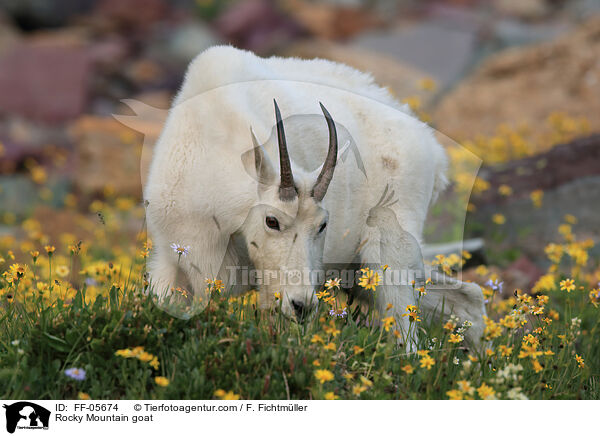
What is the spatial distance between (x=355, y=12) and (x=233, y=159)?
18.8 m

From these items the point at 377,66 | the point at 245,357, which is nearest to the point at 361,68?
the point at 377,66

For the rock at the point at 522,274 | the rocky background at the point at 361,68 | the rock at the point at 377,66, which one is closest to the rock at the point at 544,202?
the rocky background at the point at 361,68

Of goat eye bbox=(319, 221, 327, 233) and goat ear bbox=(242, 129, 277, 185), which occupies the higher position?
goat ear bbox=(242, 129, 277, 185)

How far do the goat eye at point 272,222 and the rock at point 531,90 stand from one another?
7865 mm

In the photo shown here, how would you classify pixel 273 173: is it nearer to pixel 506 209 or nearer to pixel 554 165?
pixel 506 209

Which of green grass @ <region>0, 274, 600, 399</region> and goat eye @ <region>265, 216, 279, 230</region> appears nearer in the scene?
green grass @ <region>0, 274, 600, 399</region>

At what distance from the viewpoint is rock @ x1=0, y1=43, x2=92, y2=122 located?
1675cm

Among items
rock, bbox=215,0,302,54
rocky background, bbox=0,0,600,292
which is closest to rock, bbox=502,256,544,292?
rocky background, bbox=0,0,600,292

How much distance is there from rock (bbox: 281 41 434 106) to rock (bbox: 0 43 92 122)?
14.7 ft

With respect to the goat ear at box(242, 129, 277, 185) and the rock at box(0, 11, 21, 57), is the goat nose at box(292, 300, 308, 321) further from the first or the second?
the rock at box(0, 11, 21, 57)
